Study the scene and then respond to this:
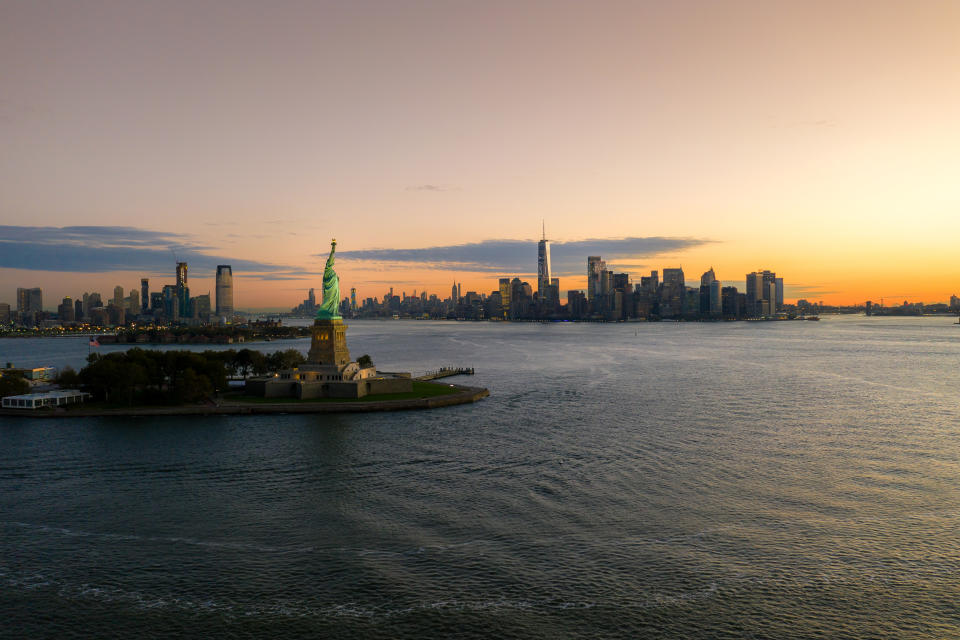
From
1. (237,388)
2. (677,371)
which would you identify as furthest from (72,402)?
(677,371)

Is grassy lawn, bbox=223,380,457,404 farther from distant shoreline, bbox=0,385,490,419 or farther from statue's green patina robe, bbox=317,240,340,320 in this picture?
statue's green patina robe, bbox=317,240,340,320

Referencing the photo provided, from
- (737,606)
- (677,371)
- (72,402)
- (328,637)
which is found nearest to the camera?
(328,637)

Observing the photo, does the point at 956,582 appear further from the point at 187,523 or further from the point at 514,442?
the point at 187,523

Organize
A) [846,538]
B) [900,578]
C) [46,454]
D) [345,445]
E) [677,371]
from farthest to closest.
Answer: [677,371] < [345,445] < [46,454] < [846,538] < [900,578]

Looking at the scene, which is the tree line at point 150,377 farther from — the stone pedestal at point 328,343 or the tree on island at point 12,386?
the stone pedestal at point 328,343

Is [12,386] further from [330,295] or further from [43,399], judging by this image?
[330,295]

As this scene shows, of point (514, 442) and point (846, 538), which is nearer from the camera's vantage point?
point (846, 538)

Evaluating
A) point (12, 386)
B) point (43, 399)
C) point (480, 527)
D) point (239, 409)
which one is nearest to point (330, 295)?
point (239, 409)

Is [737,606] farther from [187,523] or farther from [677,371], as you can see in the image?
[677,371]
